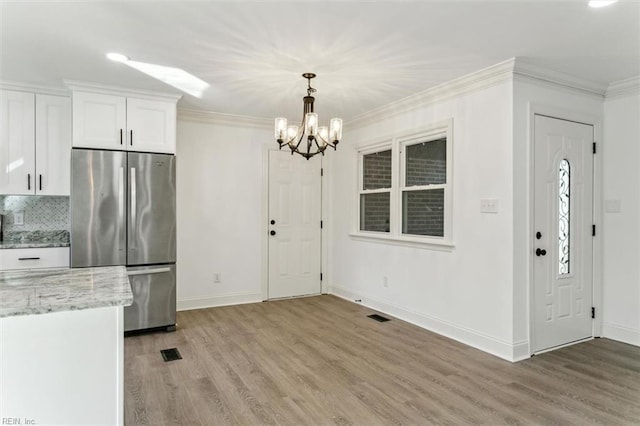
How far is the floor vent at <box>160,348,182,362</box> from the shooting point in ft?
10.7

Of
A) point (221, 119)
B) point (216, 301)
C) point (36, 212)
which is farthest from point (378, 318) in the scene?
point (36, 212)

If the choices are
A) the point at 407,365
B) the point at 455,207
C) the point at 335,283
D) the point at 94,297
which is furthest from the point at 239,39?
the point at 335,283

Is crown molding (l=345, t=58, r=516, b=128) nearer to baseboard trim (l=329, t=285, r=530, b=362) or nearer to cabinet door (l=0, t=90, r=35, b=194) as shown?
baseboard trim (l=329, t=285, r=530, b=362)

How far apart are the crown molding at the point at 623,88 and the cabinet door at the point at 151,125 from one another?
171 inches

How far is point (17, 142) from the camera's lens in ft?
12.3

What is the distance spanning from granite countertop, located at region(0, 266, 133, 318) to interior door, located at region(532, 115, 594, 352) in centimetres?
322

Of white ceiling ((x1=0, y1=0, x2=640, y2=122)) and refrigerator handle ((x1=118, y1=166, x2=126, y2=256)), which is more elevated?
white ceiling ((x1=0, y1=0, x2=640, y2=122))

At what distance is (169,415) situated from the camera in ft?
7.75

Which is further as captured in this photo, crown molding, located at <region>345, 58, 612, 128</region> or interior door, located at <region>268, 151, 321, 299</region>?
interior door, located at <region>268, 151, 321, 299</region>

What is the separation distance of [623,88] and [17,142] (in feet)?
19.0

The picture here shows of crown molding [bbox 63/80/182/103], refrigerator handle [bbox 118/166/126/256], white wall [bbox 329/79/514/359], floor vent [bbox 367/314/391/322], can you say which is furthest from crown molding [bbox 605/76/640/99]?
refrigerator handle [bbox 118/166/126/256]

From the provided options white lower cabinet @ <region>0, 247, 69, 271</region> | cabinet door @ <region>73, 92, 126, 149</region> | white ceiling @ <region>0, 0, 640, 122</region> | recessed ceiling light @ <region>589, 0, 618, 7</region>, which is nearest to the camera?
recessed ceiling light @ <region>589, 0, 618, 7</region>

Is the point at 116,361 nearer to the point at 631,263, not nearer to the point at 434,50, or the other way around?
the point at 434,50

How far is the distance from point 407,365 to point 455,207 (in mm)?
1555
